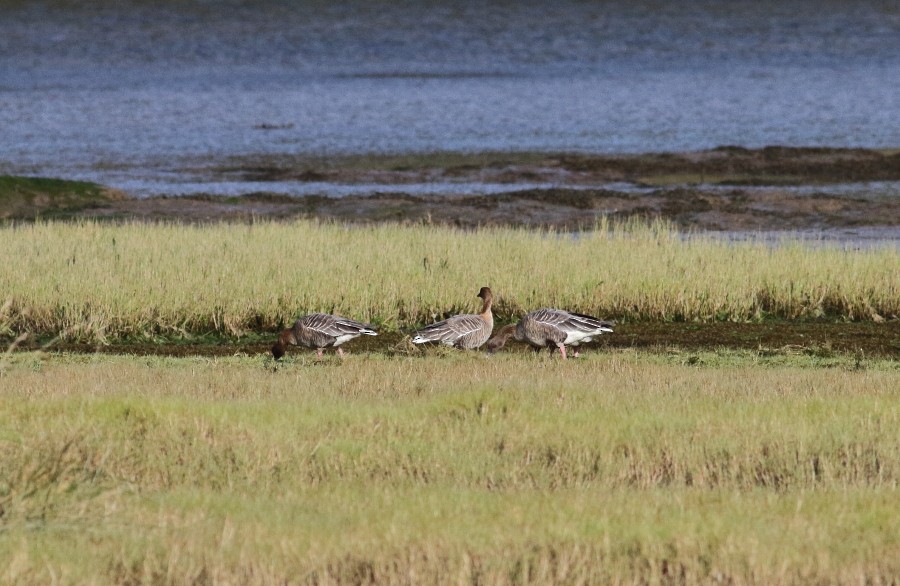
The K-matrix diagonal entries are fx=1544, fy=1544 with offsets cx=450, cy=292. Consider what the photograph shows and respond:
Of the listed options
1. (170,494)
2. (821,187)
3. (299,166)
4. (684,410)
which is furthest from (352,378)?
(299,166)

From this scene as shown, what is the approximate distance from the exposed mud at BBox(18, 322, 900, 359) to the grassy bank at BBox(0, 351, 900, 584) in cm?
242

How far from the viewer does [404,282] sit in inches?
710

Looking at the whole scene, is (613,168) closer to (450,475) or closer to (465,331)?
(465,331)

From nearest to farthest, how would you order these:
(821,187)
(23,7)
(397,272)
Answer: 1. (397,272)
2. (821,187)
3. (23,7)

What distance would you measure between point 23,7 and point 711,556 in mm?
141837

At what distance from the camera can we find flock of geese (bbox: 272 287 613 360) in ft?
46.4

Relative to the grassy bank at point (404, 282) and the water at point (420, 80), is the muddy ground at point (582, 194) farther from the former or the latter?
the water at point (420, 80)

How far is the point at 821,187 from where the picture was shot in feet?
119

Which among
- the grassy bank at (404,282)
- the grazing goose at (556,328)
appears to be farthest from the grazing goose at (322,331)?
A: the grassy bank at (404,282)

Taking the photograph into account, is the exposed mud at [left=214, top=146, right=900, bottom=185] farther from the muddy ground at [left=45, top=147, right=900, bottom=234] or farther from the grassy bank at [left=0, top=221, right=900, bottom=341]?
the grassy bank at [left=0, top=221, right=900, bottom=341]

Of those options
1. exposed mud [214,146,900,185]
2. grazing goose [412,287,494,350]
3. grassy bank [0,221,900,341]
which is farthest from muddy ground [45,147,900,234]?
grazing goose [412,287,494,350]

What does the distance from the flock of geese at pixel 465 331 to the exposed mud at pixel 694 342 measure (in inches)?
31.3

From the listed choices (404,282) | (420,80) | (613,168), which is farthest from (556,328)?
(420,80)

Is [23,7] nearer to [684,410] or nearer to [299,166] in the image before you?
[299,166]
